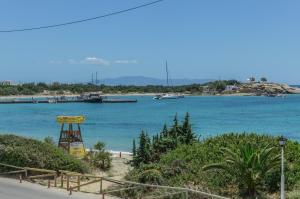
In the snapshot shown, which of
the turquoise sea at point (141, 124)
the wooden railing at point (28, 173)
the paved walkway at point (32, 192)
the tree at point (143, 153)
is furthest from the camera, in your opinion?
the turquoise sea at point (141, 124)

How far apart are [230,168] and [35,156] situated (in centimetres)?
921

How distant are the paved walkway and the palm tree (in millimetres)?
4498

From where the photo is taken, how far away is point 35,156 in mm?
23250

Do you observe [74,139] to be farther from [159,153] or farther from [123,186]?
[123,186]

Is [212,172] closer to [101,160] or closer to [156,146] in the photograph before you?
[156,146]

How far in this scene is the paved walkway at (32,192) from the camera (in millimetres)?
18078

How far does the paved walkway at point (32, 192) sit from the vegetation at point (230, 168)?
99.9 inches

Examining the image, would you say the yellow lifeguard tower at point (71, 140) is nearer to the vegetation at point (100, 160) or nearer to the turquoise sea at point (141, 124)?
the vegetation at point (100, 160)

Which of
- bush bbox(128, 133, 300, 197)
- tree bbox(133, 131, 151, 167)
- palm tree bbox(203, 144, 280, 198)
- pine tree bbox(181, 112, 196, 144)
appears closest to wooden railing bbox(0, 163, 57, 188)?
bush bbox(128, 133, 300, 197)

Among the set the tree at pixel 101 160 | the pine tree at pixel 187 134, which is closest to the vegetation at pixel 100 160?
the tree at pixel 101 160

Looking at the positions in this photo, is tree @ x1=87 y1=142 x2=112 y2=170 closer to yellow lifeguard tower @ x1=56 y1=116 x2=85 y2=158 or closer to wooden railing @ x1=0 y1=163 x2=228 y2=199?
yellow lifeguard tower @ x1=56 y1=116 x2=85 y2=158

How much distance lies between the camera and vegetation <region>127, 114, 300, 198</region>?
1717 centimetres

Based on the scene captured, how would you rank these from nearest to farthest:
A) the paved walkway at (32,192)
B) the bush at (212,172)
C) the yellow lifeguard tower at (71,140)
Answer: the bush at (212,172), the paved walkway at (32,192), the yellow lifeguard tower at (71,140)

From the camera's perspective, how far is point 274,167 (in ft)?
57.1
